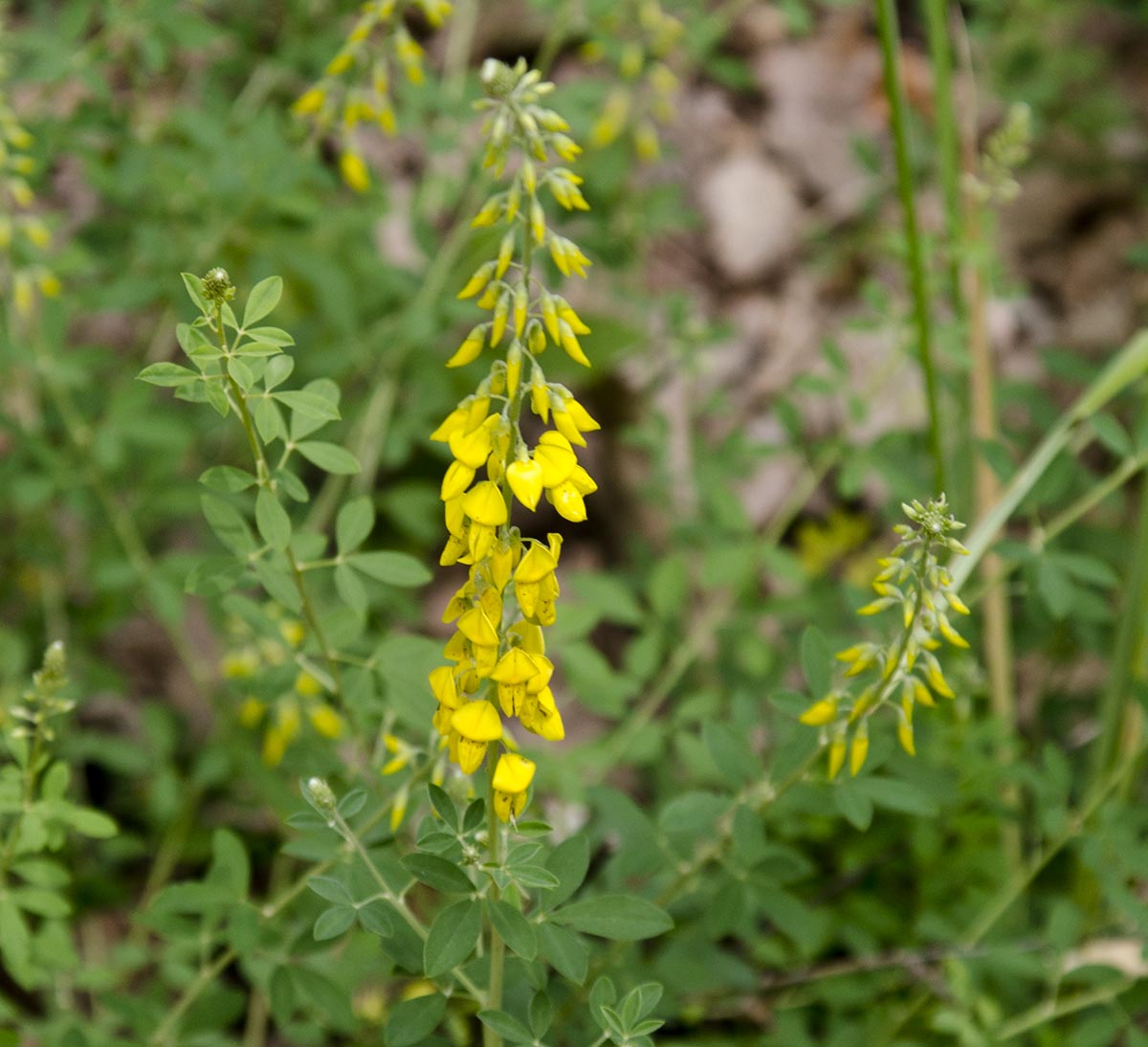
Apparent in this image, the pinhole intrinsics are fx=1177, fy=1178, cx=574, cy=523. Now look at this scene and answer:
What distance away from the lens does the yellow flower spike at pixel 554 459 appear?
55.0 inches

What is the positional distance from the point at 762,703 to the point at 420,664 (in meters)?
1.43

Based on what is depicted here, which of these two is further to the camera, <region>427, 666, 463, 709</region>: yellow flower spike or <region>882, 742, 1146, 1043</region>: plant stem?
<region>882, 742, 1146, 1043</region>: plant stem

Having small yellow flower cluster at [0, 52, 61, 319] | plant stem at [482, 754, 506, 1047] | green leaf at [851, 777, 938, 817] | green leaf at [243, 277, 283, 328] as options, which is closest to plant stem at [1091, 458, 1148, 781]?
green leaf at [851, 777, 938, 817]

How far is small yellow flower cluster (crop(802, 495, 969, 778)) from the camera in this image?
1.59 m

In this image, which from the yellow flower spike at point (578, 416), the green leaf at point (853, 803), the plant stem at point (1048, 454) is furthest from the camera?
the plant stem at point (1048, 454)

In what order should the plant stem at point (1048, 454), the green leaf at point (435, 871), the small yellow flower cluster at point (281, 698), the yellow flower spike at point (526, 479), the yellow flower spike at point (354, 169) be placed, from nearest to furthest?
the yellow flower spike at point (526, 479)
the green leaf at point (435, 871)
the plant stem at point (1048, 454)
the small yellow flower cluster at point (281, 698)
the yellow flower spike at point (354, 169)

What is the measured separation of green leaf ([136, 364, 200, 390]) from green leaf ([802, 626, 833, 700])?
1043mm

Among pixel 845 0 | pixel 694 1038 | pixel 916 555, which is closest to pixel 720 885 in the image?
pixel 694 1038

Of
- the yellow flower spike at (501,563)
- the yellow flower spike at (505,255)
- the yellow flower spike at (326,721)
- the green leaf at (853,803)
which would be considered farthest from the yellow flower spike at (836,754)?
the yellow flower spike at (326,721)

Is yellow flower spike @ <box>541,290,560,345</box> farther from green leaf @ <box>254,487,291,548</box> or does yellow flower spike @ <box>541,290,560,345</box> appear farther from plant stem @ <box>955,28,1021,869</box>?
plant stem @ <box>955,28,1021,869</box>

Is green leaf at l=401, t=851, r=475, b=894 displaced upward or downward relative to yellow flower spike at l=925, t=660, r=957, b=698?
downward

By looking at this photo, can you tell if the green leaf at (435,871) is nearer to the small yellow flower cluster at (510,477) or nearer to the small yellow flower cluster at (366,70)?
the small yellow flower cluster at (510,477)

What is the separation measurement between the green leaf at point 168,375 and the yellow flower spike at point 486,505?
51cm

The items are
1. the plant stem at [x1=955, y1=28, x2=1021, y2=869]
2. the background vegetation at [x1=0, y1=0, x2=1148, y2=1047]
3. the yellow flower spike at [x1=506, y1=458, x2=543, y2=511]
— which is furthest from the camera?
the plant stem at [x1=955, y1=28, x2=1021, y2=869]
